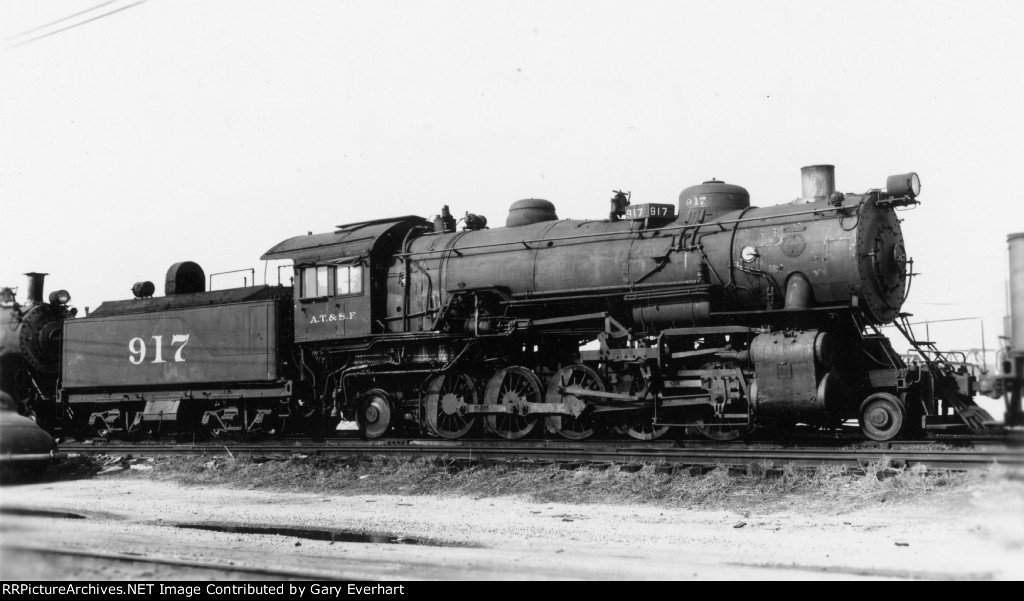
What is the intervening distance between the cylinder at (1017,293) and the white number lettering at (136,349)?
57.2ft

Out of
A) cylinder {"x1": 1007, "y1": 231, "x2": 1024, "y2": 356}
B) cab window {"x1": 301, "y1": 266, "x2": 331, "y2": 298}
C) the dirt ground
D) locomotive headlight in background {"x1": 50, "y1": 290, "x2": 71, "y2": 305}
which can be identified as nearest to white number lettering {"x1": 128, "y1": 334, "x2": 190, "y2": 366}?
A: cab window {"x1": 301, "y1": 266, "x2": 331, "y2": 298}

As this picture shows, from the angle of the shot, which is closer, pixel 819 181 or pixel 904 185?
pixel 904 185

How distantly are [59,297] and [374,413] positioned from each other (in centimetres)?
1116

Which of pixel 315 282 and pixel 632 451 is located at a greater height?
pixel 315 282

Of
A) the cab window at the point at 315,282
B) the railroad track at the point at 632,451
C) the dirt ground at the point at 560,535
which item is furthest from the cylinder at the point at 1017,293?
the cab window at the point at 315,282

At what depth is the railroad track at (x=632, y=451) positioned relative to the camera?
10750mm

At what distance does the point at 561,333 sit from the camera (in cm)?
1441

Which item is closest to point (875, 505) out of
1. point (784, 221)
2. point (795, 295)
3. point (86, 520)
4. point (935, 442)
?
point (935, 442)

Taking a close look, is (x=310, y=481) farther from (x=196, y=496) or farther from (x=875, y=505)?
(x=875, y=505)

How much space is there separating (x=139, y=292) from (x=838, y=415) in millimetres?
15561

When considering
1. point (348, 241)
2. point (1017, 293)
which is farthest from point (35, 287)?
point (1017, 293)

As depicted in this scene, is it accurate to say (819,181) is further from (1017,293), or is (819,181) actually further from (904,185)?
(1017,293)

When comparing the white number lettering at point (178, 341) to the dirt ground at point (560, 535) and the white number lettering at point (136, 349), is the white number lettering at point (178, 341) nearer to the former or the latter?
the white number lettering at point (136, 349)
